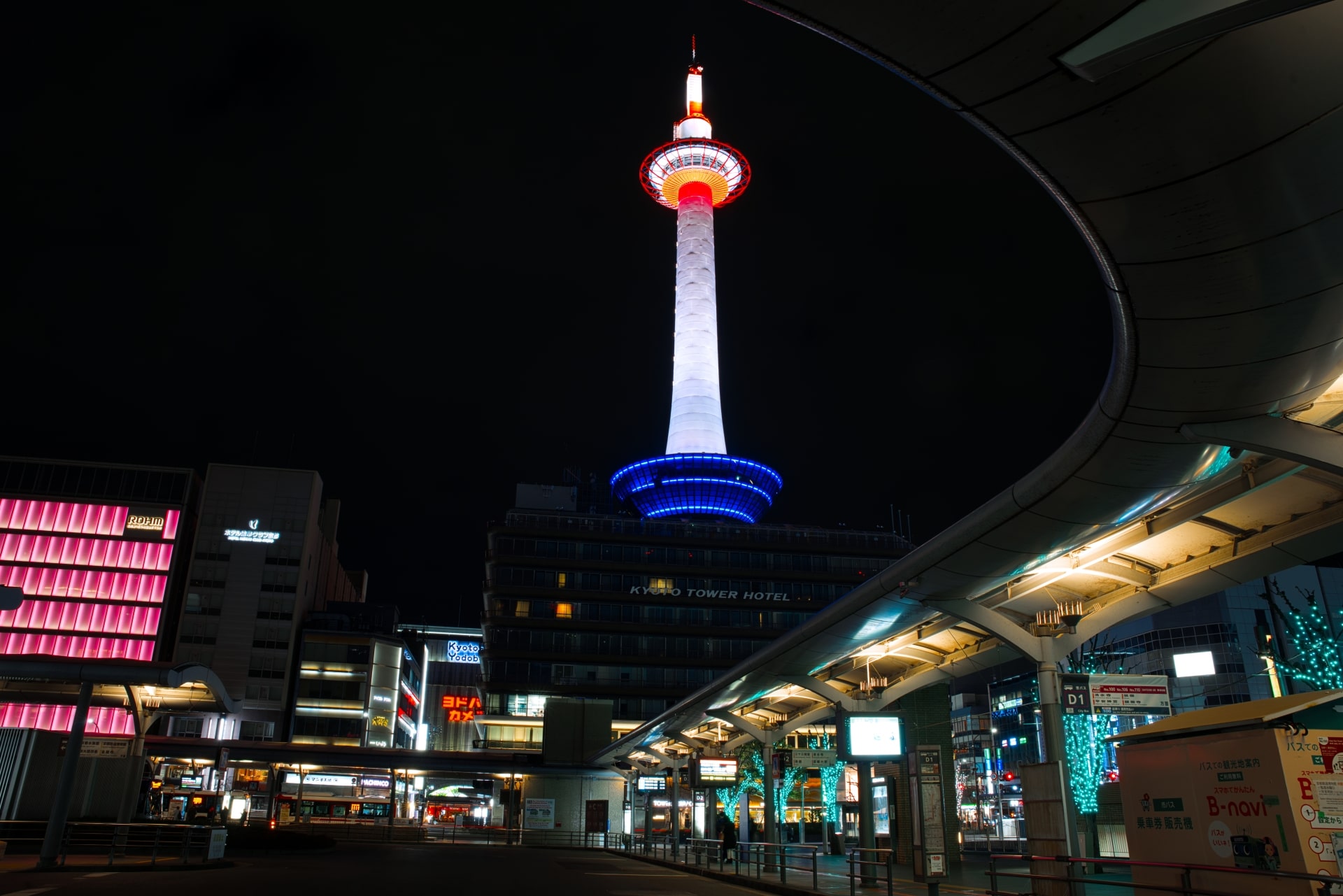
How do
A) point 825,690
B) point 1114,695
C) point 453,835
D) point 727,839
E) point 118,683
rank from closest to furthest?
point 1114,695
point 825,690
point 118,683
point 727,839
point 453,835

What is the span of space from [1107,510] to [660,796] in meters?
56.7

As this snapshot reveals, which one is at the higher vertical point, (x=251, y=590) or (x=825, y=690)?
(x=251, y=590)

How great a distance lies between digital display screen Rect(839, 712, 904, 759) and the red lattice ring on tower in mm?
108947

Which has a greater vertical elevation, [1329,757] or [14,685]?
[14,685]

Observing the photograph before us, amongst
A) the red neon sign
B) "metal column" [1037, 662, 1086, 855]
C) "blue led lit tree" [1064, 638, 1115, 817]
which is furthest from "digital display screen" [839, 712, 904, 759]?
the red neon sign

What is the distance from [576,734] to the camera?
195ft

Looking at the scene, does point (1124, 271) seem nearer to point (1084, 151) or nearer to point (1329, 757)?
point (1084, 151)

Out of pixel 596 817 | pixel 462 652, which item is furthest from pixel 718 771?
pixel 462 652

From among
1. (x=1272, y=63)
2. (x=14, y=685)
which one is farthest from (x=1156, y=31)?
(x=14, y=685)

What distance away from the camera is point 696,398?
380 ft

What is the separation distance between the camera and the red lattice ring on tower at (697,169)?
123438mm

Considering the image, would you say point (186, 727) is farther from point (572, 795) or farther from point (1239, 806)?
point (1239, 806)

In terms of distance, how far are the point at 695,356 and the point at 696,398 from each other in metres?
4.99

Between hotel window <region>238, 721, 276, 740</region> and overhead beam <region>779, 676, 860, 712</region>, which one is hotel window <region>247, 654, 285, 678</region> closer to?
hotel window <region>238, 721, 276, 740</region>
